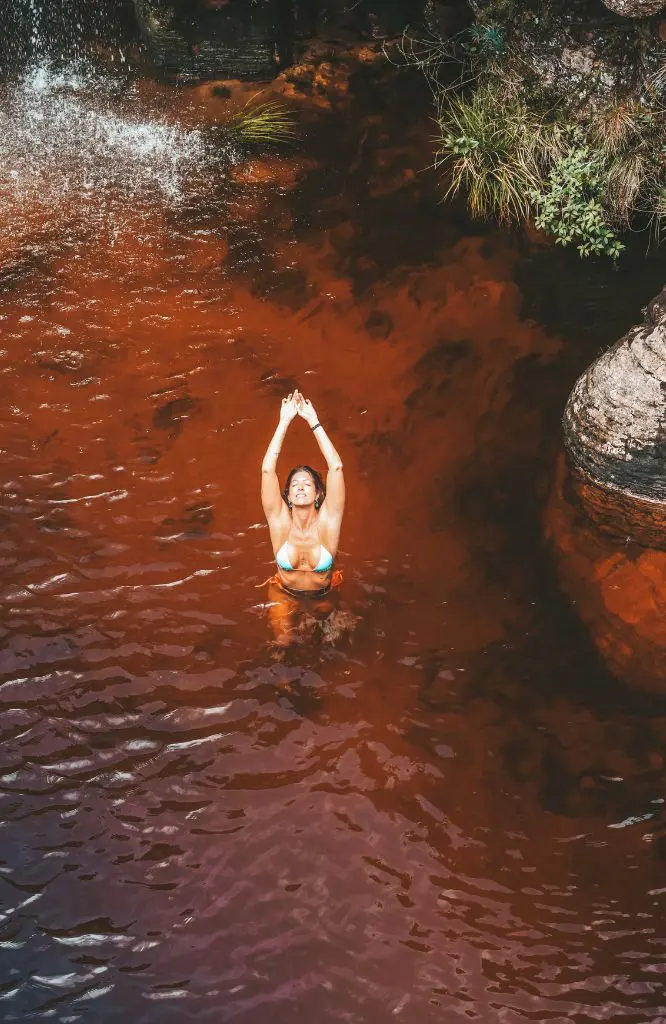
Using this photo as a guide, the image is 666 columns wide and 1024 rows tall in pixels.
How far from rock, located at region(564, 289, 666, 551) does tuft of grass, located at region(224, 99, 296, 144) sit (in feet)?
17.1

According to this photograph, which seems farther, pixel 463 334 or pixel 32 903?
pixel 463 334

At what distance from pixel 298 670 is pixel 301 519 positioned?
1.08 meters

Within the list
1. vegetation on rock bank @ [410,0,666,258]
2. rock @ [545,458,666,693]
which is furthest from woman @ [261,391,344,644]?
vegetation on rock bank @ [410,0,666,258]

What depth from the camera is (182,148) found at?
8906 mm

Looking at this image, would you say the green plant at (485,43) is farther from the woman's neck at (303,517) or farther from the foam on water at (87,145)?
the woman's neck at (303,517)

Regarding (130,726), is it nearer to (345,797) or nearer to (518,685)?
(345,797)

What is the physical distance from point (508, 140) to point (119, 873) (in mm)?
7416

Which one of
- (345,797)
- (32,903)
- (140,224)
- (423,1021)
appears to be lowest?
(423,1021)

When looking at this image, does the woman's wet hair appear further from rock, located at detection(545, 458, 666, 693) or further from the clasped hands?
rock, located at detection(545, 458, 666, 693)

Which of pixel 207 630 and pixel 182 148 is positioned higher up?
pixel 182 148

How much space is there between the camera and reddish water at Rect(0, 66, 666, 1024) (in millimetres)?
4461

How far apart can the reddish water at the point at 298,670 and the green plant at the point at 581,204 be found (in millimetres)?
523

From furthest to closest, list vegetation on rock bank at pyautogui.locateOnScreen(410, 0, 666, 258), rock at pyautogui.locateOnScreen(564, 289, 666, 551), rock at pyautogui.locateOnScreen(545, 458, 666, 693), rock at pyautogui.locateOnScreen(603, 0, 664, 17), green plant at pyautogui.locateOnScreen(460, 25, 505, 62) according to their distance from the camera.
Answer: green plant at pyautogui.locateOnScreen(460, 25, 505, 62) → vegetation on rock bank at pyautogui.locateOnScreen(410, 0, 666, 258) → rock at pyautogui.locateOnScreen(603, 0, 664, 17) → rock at pyautogui.locateOnScreen(545, 458, 666, 693) → rock at pyautogui.locateOnScreen(564, 289, 666, 551)

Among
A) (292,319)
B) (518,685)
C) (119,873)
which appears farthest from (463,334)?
(119,873)
